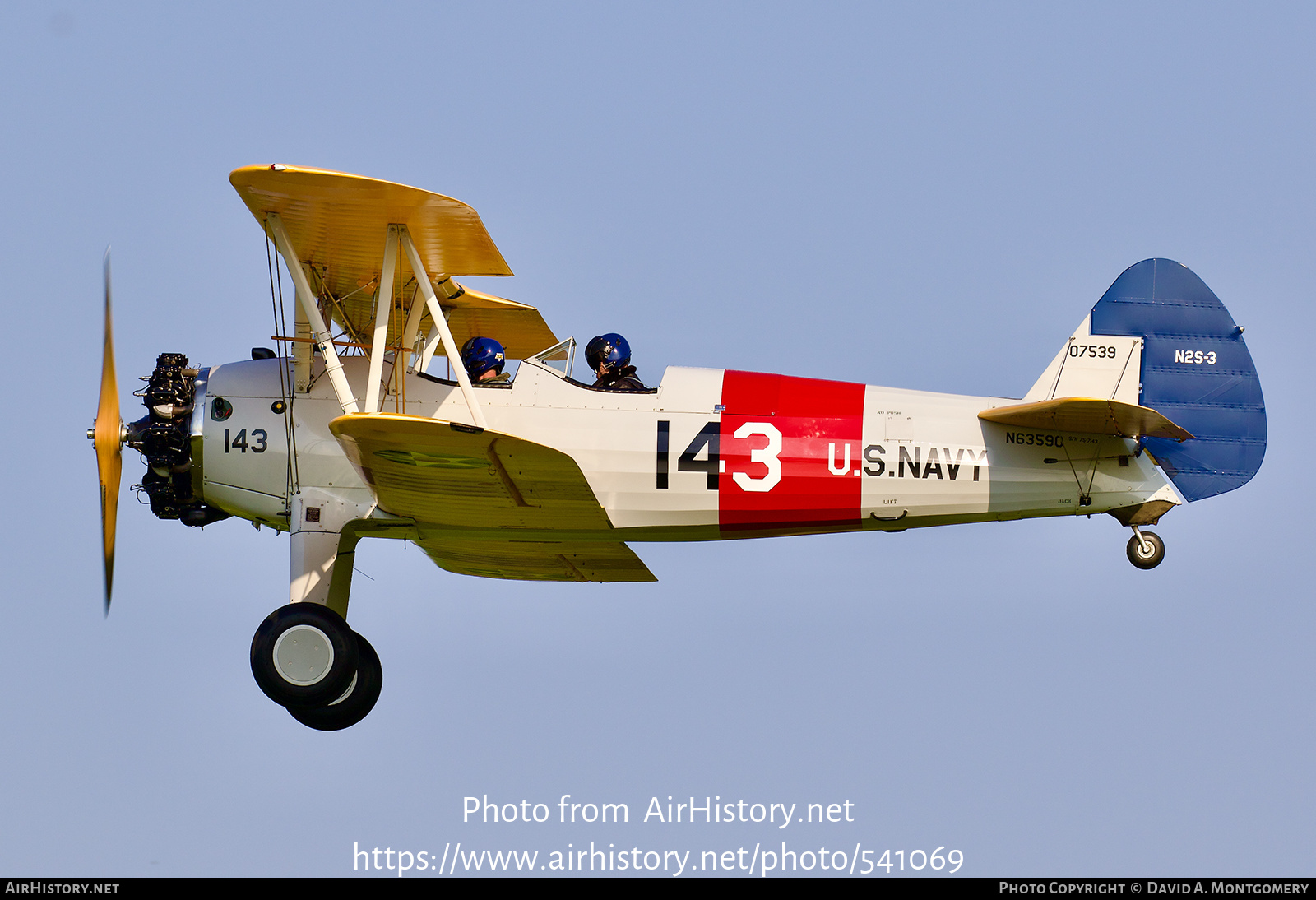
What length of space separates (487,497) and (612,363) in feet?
4.38

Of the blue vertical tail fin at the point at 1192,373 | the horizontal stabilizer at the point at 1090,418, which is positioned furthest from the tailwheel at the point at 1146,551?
the horizontal stabilizer at the point at 1090,418

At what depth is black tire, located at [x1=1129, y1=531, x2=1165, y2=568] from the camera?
35.7 ft

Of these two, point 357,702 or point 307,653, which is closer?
point 307,653

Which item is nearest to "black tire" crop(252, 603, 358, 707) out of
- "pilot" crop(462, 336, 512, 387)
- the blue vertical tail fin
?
"pilot" crop(462, 336, 512, 387)

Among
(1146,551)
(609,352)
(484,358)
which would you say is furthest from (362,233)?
(1146,551)

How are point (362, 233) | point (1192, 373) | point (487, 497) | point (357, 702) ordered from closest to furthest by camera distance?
1. point (487, 497)
2. point (362, 233)
3. point (357, 702)
4. point (1192, 373)

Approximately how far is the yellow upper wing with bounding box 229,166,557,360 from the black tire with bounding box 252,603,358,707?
228 cm

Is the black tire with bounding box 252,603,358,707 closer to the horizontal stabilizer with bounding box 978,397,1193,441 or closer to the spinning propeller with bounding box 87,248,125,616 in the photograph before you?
the spinning propeller with bounding box 87,248,125,616

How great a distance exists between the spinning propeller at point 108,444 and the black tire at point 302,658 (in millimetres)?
1417

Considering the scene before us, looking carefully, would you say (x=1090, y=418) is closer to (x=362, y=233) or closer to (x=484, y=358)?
(x=484, y=358)

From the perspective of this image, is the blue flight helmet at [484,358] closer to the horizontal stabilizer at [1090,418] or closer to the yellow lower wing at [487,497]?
the yellow lower wing at [487,497]

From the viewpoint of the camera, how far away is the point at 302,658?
10625mm

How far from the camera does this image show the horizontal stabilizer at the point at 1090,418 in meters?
10.4
